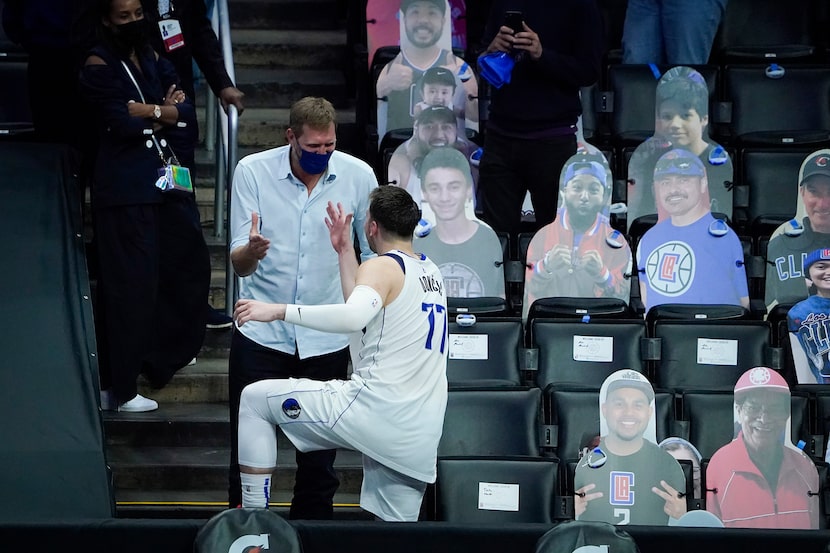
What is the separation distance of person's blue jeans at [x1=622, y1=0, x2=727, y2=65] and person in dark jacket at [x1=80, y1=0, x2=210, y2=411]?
2846 mm

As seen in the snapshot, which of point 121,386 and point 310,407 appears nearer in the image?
point 310,407

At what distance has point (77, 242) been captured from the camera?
6340 mm

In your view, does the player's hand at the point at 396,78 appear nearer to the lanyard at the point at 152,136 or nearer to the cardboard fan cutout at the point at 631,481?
the lanyard at the point at 152,136

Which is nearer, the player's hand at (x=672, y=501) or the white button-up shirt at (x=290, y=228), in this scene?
the white button-up shirt at (x=290, y=228)

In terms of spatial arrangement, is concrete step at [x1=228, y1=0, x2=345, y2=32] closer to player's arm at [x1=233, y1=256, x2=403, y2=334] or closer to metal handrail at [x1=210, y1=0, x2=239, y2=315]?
metal handrail at [x1=210, y1=0, x2=239, y2=315]

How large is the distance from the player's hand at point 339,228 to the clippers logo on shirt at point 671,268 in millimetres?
2409

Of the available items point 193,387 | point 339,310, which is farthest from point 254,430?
point 193,387

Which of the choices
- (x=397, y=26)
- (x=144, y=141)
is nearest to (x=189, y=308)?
(x=144, y=141)

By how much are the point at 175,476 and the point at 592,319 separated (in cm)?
199

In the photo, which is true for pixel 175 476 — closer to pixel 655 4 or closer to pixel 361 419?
pixel 361 419

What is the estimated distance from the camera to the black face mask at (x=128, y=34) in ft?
19.0

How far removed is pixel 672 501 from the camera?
209 inches

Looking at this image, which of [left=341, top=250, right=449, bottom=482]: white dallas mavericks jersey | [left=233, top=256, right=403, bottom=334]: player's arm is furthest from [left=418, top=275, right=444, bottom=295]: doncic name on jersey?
[left=233, top=256, right=403, bottom=334]: player's arm

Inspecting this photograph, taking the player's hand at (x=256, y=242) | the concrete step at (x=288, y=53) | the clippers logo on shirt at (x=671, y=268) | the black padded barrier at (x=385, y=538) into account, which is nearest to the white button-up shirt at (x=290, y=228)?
the player's hand at (x=256, y=242)
